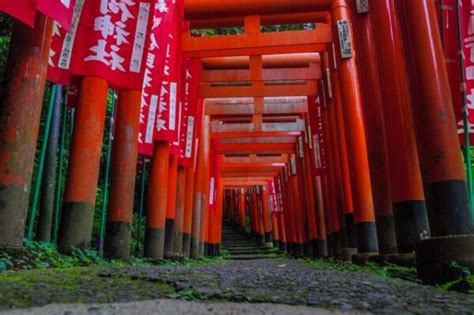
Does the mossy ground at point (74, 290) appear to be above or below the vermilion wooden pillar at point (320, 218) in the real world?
below

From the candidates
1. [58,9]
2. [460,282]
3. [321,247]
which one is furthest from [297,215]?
[58,9]

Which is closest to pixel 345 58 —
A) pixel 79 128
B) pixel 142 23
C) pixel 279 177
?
pixel 142 23

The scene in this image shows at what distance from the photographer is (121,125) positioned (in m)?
6.58

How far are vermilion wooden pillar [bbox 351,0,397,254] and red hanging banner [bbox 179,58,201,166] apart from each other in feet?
15.5

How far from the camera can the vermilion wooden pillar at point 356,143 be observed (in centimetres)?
812

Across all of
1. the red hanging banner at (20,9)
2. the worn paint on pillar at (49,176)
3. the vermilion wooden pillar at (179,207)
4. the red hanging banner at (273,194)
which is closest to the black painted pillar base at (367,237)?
the vermilion wooden pillar at (179,207)

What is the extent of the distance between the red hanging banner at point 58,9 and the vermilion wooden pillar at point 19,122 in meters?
0.44

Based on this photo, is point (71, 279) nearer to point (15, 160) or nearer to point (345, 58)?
point (15, 160)

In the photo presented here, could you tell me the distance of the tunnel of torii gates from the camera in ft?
13.5

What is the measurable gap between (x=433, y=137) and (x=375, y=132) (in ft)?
7.52

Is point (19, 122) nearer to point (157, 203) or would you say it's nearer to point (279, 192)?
point (157, 203)

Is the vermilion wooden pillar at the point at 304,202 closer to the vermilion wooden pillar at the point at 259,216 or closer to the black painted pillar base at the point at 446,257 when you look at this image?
the black painted pillar base at the point at 446,257

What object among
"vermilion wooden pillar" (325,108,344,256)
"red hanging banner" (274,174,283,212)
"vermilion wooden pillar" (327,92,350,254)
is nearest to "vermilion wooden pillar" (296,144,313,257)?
"vermilion wooden pillar" (325,108,344,256)

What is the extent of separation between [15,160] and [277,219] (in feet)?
83.9
